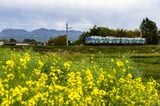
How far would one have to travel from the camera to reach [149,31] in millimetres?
99438

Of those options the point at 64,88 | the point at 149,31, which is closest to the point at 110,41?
the point at 149,31

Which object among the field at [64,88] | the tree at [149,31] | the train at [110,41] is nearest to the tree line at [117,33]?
the tree at [149,31]

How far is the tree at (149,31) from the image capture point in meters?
95.8

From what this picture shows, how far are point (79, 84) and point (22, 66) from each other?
58.1 inches

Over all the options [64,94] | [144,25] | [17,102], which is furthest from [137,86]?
[144,25]

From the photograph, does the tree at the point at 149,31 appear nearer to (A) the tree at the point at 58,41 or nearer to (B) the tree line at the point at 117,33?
(B) the tree line at the point at 117,33

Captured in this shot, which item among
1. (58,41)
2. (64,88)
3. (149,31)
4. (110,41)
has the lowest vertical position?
(58,41)

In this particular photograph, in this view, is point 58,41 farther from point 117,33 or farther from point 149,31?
point 149,31

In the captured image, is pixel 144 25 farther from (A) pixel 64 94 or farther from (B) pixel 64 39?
(A) pixel 64 94

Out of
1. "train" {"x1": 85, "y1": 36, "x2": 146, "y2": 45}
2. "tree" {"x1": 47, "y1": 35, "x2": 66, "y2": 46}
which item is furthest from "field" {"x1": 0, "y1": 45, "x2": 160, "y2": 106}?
"tree" {"x1": 47, "y1": 35, "x2": 66, "y2": 46}

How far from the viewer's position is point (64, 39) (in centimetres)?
10400

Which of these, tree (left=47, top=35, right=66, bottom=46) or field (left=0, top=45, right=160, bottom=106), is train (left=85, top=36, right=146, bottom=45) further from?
field (left=0, top=45, right=160, bottom=106)

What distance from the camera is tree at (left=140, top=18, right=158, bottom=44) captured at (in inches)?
3772

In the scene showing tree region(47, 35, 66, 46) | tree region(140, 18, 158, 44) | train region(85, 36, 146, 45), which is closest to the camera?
train region(85, 36, 146, 45)
